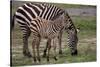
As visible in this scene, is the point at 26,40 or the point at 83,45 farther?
the point at 83,45

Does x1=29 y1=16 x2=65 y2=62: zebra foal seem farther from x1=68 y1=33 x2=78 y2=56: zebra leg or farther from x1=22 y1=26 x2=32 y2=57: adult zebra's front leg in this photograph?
x1=68 y1=33 x2=78 y2=56: zebra leg

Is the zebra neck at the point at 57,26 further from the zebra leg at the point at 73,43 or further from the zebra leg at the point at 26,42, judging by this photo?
the zebra leg at the point at 26,42

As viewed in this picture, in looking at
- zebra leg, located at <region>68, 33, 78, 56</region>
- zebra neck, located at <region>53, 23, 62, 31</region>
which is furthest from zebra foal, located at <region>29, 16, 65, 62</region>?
zebra leg, located at <region>68, 33, 78, 56</region>

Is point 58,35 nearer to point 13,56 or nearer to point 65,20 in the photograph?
point 65,20

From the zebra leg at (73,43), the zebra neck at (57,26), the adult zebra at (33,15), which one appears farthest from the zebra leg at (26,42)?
the zebra leg at (73,43)

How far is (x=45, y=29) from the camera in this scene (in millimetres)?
2242

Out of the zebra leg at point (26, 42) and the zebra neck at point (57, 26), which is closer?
the zebra leg at point (26, 42)

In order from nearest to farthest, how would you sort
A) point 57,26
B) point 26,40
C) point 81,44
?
point 26,40 < point 57,26 < point 81,44

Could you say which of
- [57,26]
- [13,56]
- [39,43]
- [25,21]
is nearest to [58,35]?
[57,26]

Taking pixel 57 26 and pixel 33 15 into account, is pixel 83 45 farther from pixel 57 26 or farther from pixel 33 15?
pixel 33 15

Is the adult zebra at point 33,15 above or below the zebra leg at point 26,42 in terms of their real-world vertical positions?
above

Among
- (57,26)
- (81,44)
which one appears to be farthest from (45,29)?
(81,44)

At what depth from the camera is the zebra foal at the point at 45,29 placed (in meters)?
2.21

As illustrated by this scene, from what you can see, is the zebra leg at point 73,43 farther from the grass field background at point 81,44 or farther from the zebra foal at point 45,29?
the zebra foal at point 45,29
